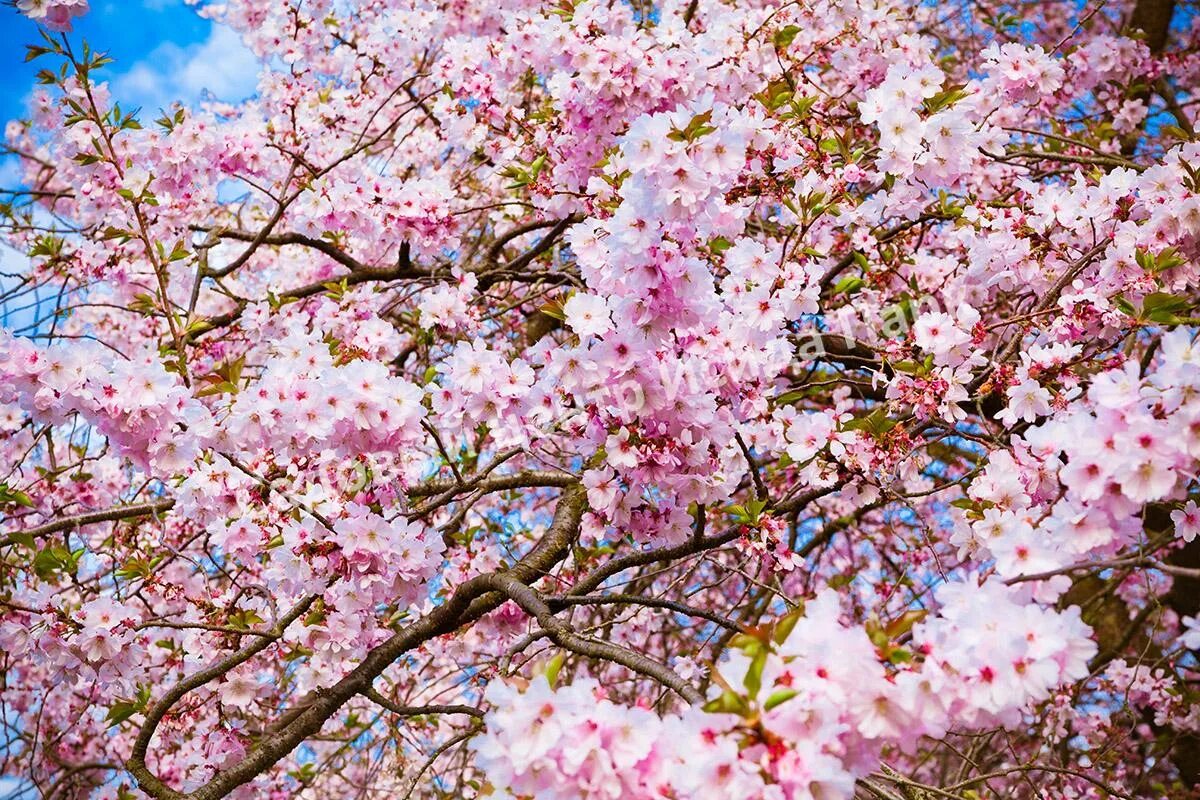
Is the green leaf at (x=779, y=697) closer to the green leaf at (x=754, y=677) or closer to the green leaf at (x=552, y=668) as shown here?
the green leaf at (x=754, y=677)

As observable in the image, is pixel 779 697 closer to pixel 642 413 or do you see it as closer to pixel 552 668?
pixel 552 668

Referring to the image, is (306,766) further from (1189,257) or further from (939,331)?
(1189,257)

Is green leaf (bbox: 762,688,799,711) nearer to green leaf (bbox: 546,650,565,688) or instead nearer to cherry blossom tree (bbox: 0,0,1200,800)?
cherry blossom tree (bbox: 0,0,1200,800)

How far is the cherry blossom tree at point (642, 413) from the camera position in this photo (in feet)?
4.57

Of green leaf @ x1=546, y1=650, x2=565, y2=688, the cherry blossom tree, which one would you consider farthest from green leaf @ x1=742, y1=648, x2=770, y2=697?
green leaf @ x1=546, y1=650, x2=565, y2=688

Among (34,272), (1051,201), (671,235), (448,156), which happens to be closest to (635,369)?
(671,235)

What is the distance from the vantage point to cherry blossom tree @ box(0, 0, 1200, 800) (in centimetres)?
139

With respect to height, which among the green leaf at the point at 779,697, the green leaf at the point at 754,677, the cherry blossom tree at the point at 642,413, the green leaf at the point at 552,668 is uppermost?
the cherry blossom tree at the point at 642,413

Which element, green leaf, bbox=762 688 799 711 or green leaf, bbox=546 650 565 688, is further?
green leaf, bbox=546 650 565 688

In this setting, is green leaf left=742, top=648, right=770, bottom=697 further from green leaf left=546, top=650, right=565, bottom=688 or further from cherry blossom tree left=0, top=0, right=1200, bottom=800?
green leaf left=546, top=650, right=565, bottom=688

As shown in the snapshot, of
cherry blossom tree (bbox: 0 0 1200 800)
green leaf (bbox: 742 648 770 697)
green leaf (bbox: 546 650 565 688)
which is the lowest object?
green leaf (bbox: 742 648 770 697)

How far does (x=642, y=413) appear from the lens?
2203 millimetres

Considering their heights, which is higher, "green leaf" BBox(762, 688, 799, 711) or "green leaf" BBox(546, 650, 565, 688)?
"green leaf" BBox(546, 650, 565, 688)

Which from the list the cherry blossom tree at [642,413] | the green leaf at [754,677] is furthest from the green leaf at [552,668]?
the green leaf at [754,677]
